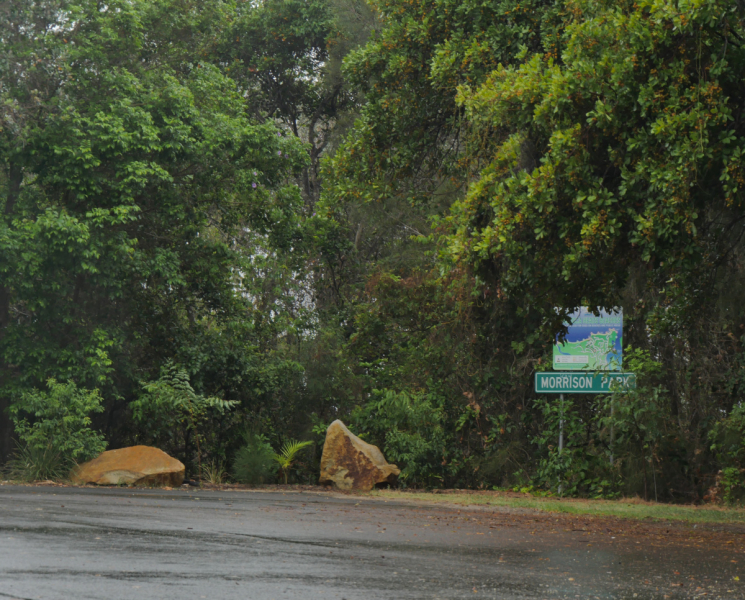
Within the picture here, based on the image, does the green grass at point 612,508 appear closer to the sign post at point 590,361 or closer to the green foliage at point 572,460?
the green foliage at point 572,460

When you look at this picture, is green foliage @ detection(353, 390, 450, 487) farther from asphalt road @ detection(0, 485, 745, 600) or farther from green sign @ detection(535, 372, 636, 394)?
asphalt road @ detection(0, 485, 745, 600)

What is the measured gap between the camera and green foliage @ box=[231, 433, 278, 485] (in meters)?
17.7

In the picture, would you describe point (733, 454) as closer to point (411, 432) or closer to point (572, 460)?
point (572, 460)

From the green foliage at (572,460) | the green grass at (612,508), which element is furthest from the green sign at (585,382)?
the green grass at (612,508)

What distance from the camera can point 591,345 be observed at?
16188 millimetres

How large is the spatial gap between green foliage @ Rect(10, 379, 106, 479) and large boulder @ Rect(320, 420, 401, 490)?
3.92 metres

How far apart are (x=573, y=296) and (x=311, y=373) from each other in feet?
41.9

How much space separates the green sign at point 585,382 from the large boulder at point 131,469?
6.31 metres

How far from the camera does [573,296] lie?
1031 cm

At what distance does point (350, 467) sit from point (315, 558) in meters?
10.8

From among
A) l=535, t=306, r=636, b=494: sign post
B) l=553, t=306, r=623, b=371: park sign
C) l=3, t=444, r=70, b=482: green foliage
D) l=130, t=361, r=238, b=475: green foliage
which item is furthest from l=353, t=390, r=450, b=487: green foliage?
l=3, t=444, r=70, b=482: green foliage

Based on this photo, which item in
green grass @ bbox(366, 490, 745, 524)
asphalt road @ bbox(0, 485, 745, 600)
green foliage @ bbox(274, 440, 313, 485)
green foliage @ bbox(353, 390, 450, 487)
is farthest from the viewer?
green foliage @ bbox(274, 440, 313, 485)

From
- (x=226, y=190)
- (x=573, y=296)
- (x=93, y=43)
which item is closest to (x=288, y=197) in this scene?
(x=226, y=190)

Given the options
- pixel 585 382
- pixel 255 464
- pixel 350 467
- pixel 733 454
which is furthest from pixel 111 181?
pixel 733 454
